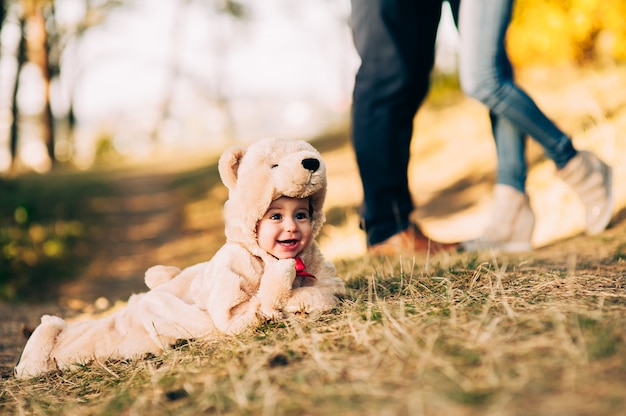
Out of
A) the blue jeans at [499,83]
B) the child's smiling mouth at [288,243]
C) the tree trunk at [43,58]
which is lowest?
the child's smiling mouth at [288,243]

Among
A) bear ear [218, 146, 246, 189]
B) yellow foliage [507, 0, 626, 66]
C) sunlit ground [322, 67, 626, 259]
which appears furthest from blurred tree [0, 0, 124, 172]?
bear ear [218, 146, 246, 189]

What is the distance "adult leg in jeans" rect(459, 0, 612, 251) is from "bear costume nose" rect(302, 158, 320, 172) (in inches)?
55.5

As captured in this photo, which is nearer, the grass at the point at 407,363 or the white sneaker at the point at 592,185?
the grass at the point at 407,363

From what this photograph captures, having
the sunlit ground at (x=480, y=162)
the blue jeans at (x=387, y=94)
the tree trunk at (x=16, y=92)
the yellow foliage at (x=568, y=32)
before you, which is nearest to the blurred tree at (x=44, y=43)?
the tree trunk at (x=16, y=92)

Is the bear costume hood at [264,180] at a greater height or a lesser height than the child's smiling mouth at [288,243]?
greater

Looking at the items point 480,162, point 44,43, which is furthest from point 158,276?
point 44,43

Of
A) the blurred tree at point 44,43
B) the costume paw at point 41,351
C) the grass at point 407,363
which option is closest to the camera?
the grass at point 407,363

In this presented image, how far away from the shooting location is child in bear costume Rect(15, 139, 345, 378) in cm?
196

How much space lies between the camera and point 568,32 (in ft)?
29.0

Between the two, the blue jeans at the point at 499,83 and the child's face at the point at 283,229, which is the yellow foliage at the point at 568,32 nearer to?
the blue jeans at the point at 499,83

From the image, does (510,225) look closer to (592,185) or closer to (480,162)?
(592,185)

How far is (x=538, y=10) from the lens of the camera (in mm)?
8922

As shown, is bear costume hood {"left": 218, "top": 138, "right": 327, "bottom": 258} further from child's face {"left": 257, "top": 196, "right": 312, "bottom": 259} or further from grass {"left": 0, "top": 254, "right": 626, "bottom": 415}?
grass {"left": 0, "top": 254, "right": 626, "bottom": 415}

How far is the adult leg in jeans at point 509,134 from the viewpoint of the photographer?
3.00 m
